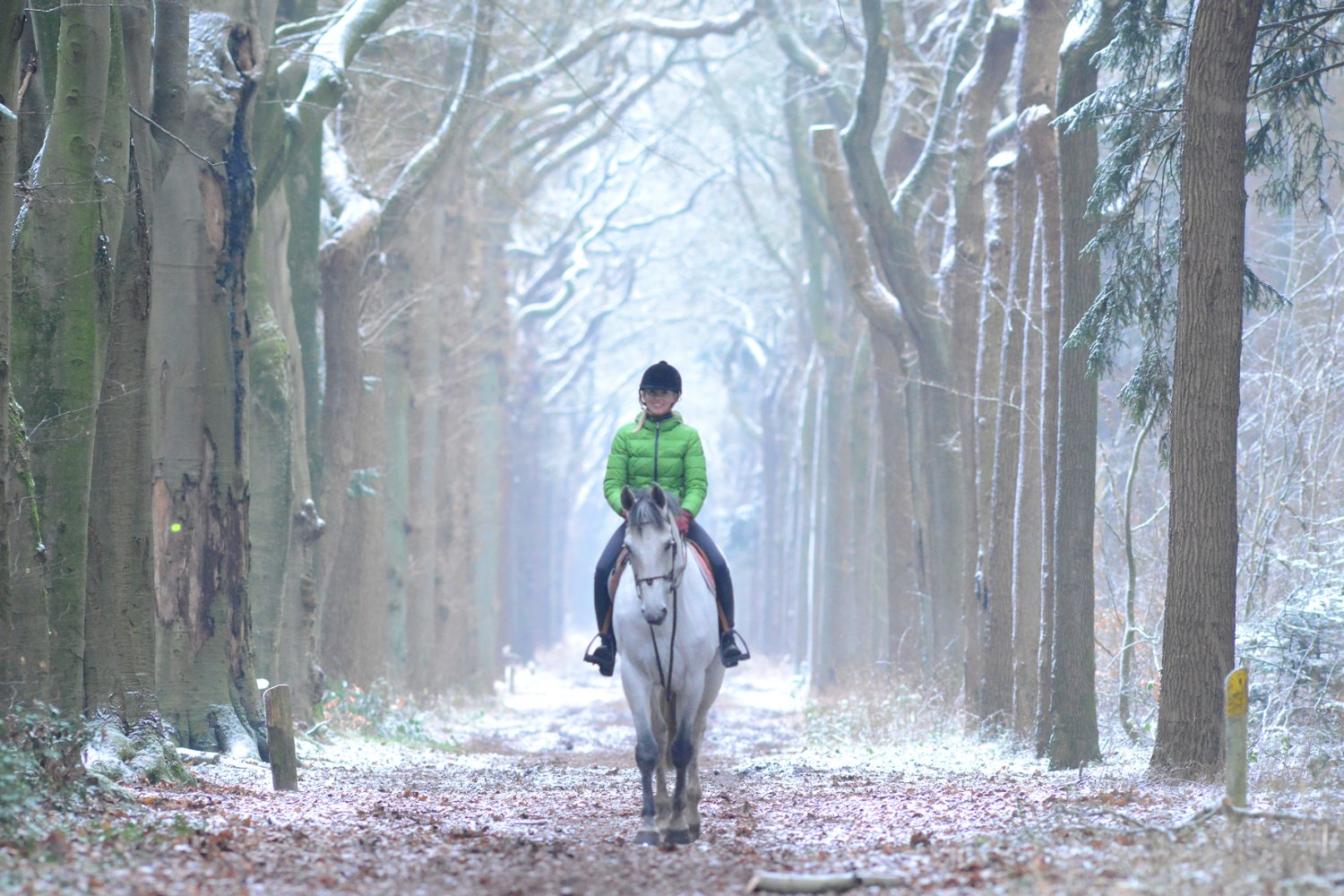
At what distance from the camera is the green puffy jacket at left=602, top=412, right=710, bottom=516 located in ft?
38.6

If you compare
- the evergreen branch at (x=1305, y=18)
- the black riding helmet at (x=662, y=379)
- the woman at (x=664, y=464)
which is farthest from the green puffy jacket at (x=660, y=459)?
the evergreen branch at (x=1305, y=18)

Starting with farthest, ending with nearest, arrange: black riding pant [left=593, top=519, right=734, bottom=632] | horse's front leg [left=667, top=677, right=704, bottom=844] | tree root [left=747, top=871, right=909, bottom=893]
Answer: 1. black riding pant [left=593, top=519, right=734, bottom=632]
2. horse's front leg [left=667, top=677, right=704, bottom=844]
3. tree root [left=747, top=871, right=909, bottom=893]

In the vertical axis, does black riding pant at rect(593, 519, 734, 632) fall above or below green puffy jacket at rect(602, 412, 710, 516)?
below

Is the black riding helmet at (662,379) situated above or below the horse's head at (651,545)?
above

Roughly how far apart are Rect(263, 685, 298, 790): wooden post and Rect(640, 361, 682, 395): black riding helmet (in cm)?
429

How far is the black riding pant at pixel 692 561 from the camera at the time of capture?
11562 mm

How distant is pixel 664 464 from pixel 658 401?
49 centimetres

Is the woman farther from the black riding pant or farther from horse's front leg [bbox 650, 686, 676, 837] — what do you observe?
horse's front leg [bbox 650, 686, 676, 837]

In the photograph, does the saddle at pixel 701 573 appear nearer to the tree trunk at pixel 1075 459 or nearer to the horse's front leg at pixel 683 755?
the horse's front leg at pixel 683 755

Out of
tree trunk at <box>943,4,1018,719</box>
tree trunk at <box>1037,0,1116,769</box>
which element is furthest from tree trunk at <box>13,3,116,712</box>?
tree trunk at <box>943,4,1018,719</box>

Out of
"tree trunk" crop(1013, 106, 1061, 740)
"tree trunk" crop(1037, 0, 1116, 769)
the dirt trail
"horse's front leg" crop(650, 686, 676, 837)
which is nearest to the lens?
the dirt trail

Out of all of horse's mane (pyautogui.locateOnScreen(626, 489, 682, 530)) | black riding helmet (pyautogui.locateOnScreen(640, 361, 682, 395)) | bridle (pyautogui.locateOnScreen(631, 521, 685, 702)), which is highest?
black riding helmet (pyautogui.locateOnScreen(640, 361, 682, 395))

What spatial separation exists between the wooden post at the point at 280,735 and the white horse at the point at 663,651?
365 cm

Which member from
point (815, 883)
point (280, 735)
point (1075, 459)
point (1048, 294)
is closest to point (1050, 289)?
point (1048, 294)
